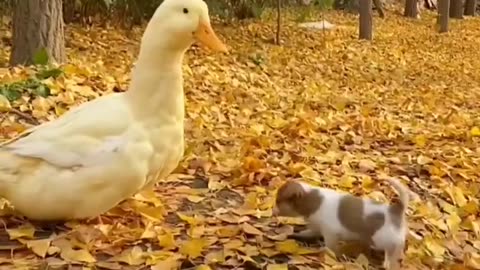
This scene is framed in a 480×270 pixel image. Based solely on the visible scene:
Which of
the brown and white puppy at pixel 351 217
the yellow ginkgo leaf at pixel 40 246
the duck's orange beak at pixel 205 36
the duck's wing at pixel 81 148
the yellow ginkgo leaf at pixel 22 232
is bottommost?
the yellow ginkgo leaf at pixel 40 246

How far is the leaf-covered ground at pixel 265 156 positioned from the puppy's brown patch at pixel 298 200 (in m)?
0.12

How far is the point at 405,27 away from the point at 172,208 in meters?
13.7

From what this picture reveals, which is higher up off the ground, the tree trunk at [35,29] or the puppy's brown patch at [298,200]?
the tree trunk at [35,29]

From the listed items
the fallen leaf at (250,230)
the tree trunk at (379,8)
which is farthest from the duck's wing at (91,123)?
the tree trunk at (379,8)

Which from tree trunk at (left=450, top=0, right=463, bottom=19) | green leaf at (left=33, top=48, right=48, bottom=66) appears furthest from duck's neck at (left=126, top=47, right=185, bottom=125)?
tree trunk at (left=450, top=0, right=463, bottom=19)

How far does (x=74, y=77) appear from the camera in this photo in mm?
6195

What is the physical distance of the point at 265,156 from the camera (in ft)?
15.3

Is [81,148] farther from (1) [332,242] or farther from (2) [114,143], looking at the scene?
(1) [332,242]

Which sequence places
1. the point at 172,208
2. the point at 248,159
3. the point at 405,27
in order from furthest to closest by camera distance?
the point at 405,27
the point at 248,159
the point at 172,208

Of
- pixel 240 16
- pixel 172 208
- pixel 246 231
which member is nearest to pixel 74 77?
pixel 172 208

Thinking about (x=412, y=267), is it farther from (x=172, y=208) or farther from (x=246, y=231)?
(x=172, y=208)

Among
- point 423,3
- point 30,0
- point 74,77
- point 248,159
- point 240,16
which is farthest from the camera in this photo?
point 423,3

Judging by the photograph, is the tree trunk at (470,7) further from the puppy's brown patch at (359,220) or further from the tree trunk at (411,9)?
the puppy's brown patch at (359,220)

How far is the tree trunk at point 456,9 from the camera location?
65.9 feet
